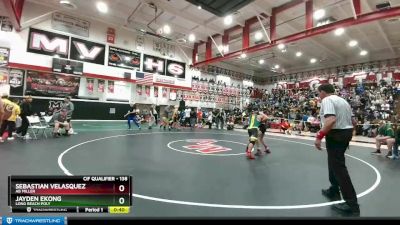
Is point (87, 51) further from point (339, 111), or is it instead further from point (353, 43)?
point (353, 43)

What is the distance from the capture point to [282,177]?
446cm

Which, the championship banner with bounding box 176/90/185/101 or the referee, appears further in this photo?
the championship banner with bounding box 176/90/185/101

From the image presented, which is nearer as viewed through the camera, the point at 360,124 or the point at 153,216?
the point at 153,216

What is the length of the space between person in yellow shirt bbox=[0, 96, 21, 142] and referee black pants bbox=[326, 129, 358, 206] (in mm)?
8818

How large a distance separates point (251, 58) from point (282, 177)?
21.2 metres

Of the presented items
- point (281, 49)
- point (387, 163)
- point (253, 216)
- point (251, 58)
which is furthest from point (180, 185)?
point (251, 58)

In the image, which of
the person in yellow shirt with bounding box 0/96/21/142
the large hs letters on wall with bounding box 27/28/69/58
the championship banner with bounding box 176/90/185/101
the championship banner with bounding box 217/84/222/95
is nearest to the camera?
the person in yellow shirt with bounding box 0/96/21/142

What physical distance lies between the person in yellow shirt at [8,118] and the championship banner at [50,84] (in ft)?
27.5

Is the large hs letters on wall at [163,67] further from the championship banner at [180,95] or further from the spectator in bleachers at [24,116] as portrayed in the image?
the spectator in bleachers at [24,116]

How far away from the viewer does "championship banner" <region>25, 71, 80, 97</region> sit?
585 inches

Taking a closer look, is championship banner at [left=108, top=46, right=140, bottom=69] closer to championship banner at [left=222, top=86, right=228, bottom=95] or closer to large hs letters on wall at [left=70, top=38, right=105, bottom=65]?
large hs letters on wall at [left=70, top=38, right=105, bottom=65]

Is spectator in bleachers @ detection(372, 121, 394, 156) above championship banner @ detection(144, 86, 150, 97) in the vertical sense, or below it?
below

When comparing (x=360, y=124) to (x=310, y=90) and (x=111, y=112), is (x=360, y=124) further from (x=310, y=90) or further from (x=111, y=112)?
(x=111, y=112)
